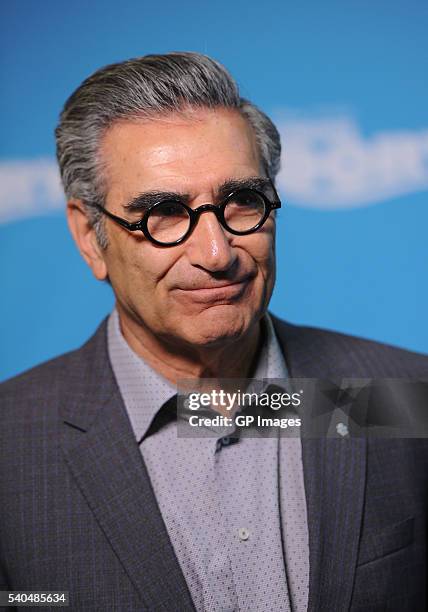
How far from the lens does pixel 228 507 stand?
1639 millimetres

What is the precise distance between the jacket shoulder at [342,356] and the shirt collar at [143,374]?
68mm

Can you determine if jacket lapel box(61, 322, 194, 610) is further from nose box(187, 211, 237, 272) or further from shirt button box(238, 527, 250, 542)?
nose box(187, 211, 237, 272)

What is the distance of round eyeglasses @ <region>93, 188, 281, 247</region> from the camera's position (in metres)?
1.61

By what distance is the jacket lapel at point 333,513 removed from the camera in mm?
1583

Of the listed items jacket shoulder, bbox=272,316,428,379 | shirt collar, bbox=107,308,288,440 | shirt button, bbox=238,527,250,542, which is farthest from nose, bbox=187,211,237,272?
shirt button, bbox=238,527,250,542

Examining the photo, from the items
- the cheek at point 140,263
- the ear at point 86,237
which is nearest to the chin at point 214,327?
the cheek at point 140,263

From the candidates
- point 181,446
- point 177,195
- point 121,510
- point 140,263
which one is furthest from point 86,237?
point 121,510

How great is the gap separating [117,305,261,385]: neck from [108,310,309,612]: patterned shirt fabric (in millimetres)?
41

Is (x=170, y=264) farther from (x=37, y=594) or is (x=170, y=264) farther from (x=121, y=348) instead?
(x=37, y=594)

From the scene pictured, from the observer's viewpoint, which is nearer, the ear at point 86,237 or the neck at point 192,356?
the neck at point 192,356

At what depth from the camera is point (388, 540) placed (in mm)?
1701

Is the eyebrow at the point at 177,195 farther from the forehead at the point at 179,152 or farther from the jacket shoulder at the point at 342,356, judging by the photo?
the jacket shoulder at the point at 342,356

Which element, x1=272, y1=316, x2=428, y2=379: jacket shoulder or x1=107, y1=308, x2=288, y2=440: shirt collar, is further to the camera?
x1=272, y1=316, x2=428, y2=379: jacket shoulder

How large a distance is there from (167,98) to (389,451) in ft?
3.14
